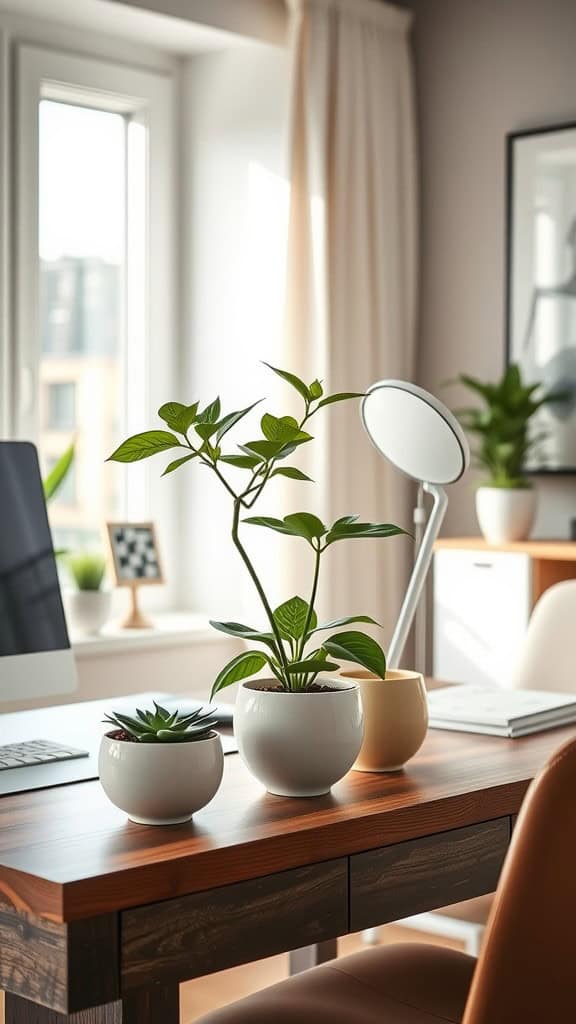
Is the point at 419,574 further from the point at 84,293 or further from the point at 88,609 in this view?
the point at 84,293

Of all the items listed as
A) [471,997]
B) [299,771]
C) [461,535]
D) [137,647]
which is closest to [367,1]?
[461,535]

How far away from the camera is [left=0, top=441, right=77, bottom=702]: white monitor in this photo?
1.90 m

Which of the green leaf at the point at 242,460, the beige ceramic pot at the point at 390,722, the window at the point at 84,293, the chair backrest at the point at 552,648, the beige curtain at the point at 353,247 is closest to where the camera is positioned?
the green leaf at the point at 242,460

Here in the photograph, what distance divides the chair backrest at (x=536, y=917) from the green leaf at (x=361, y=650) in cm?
37

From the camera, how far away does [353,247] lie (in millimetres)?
3953

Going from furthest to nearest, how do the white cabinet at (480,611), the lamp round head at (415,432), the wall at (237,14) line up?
the wall at (237,14) → the white cabinet at (480,611) → the lamp round head at (415,432)

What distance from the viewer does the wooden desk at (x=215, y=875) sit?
46.5 inches

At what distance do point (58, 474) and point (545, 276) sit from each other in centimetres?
143

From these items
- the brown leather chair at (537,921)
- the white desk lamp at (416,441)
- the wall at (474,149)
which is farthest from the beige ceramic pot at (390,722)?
the wall at (474,149)

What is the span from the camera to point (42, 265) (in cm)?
394

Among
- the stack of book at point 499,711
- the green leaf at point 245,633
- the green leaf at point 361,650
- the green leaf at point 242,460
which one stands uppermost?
the green leaf at point 242,460

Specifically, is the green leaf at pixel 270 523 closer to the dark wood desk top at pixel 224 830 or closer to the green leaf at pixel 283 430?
the green leaf at pixel 283 430

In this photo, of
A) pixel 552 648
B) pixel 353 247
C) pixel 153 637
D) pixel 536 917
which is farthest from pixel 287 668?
pixel 353 247

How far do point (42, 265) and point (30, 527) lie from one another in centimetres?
214
